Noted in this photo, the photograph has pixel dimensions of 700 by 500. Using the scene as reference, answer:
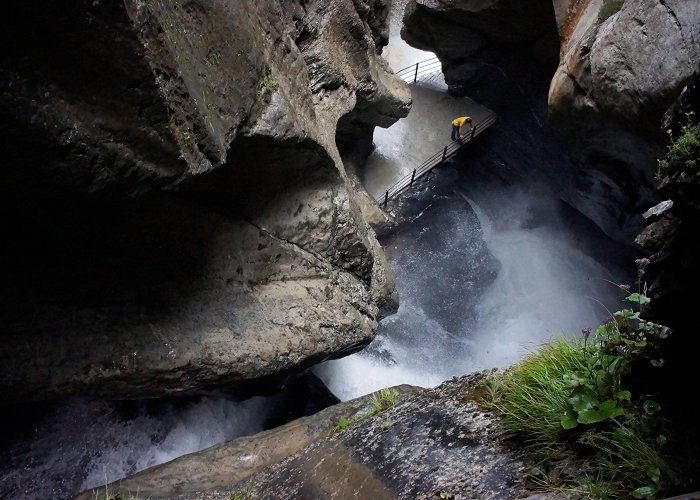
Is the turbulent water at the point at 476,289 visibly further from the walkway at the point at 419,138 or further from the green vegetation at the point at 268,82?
the green vegetation at the point at 268,82

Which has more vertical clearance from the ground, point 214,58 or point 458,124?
point 458,124

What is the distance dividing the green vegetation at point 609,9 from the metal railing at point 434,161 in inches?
238

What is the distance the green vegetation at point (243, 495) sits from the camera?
Answer: 4.76 m

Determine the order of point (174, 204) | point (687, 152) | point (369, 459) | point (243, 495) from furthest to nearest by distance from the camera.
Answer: point (174, 204)
point (243, 495)
point (369, 459)
point (687, 152)

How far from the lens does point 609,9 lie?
7934 mm

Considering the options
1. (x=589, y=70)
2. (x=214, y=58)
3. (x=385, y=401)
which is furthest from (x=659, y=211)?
(x=589, y=70)

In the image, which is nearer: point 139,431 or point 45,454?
point 45,454

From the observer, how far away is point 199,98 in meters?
4.20

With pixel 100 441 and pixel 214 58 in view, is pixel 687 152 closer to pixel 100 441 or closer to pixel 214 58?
pixel 214 58

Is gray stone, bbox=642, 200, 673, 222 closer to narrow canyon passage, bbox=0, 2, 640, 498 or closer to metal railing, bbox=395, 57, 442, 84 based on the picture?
narrow canyon passage, bbox=0, 2, 640, 498

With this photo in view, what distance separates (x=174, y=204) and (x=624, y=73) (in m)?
5.90

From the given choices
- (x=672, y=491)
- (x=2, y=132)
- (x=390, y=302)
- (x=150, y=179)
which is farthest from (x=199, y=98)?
(x=390, y=302)

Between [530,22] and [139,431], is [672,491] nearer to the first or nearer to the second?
[139,431]

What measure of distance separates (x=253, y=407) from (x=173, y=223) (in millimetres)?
3626
